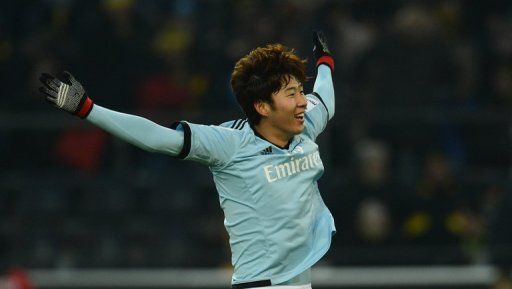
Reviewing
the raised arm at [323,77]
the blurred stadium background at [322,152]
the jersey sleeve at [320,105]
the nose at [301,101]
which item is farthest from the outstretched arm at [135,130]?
the blurred stadium background at [322,152]

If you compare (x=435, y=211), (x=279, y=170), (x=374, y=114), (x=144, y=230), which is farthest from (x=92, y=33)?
(x=279, y=170)

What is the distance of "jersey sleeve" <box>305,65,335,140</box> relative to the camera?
19.3 ft

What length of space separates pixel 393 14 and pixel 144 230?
336 cm

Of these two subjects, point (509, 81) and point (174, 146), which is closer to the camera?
point (174, 146)

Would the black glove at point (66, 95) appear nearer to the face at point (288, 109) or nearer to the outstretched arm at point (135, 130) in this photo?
the outstretched arm at point (135, 130)

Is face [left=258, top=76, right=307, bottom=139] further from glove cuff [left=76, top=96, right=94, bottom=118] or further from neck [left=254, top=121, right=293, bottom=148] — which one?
glove cuff [left=76, top=96, right=94, bottom=118]

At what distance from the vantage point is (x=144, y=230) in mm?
10297

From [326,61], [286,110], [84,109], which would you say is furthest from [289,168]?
[326,61]

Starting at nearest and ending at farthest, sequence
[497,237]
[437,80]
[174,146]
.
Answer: [174,146] < [497,237] < [437,80]

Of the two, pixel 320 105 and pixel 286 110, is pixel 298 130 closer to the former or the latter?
pixel 286 110

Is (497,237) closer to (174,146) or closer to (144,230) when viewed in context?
(144,230)

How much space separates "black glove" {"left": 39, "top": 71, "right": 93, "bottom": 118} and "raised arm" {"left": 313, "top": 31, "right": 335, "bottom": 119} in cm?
154

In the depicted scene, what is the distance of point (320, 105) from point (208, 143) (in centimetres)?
96

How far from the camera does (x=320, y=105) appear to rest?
6059 mm
